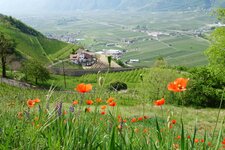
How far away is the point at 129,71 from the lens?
8831cm

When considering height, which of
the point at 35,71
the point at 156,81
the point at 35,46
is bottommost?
the point at 35,46

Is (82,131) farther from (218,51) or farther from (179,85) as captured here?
(218,51)

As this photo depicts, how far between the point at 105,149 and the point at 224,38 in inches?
1075

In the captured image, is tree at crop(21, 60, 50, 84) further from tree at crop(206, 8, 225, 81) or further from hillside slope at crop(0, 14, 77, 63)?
tree at crop(206, 8, 225, 81)

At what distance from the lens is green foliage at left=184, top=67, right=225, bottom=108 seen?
114 feet

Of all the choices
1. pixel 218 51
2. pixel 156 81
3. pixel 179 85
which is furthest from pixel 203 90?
pixel 179 85

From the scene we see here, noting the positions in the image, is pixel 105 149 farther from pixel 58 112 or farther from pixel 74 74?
pixel 74 74

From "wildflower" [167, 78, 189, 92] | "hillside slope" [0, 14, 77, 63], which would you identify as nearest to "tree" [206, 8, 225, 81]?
"wildflower" [167, 78, 189, 92]

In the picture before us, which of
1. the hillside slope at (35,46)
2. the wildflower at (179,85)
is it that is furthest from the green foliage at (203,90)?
the hillside slope at (35,46)

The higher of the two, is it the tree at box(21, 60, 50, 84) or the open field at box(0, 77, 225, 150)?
the open field at box(0, 77, 225, 150)

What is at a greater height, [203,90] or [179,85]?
[179,85]

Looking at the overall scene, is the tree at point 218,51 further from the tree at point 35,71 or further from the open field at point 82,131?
the tree at point 35,71

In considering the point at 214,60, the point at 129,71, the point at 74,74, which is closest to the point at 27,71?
the point at 74,74

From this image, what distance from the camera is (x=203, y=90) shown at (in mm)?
34781
